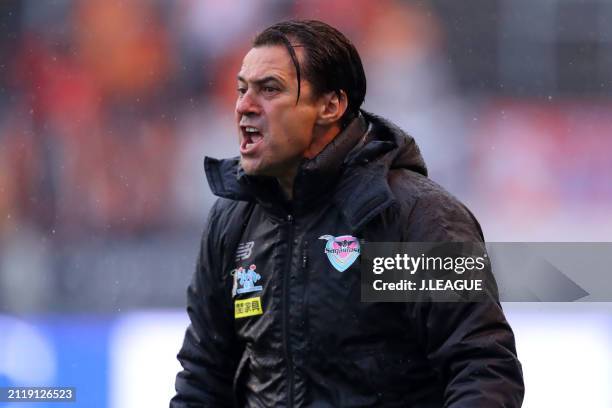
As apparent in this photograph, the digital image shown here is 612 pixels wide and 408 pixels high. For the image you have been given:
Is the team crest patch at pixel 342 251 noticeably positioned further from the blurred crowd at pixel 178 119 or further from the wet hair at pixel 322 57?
the blurred crowd at pixel 178 119

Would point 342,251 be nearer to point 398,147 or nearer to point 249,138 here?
point 398,147

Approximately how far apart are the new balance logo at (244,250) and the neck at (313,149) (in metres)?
0.17

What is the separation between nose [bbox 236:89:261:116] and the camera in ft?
9.97

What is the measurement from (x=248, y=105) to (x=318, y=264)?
1.53ft

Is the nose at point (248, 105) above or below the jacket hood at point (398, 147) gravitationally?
above

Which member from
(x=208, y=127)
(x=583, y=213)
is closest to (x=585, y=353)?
(x=583, y=213)

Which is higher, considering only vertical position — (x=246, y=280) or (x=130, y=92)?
(x=130, y=92)

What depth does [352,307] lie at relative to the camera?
2.85 metres

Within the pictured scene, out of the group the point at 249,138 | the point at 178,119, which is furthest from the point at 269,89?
the point at 178,119

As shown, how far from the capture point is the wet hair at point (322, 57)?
3049 mm

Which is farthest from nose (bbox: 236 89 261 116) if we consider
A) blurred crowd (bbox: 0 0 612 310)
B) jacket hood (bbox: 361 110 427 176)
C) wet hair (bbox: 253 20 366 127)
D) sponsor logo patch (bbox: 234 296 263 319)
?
blurred crowd (bbox: 0 0 612 310)

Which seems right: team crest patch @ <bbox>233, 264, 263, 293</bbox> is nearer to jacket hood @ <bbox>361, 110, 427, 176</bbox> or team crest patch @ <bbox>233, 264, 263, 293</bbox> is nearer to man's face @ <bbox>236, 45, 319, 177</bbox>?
man's face @ <bbox>236, 45, 319, 177</bbox>

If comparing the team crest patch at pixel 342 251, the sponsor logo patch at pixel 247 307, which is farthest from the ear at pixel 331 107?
the sponsor logo patch at pixel 247 307

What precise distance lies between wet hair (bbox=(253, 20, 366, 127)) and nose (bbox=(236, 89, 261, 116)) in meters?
0.11
